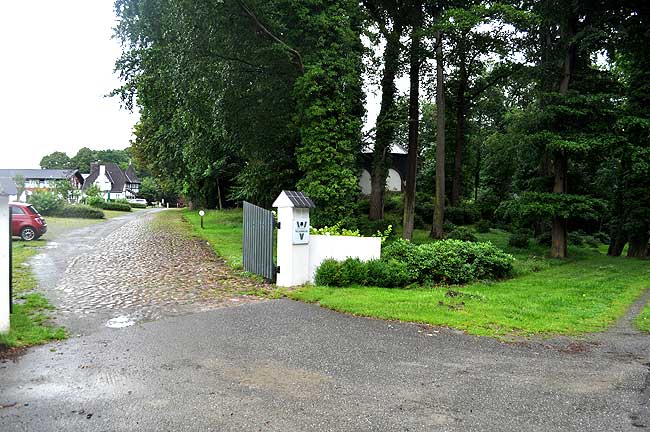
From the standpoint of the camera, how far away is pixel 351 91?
17938mm

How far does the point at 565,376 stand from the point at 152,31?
60.9 ft

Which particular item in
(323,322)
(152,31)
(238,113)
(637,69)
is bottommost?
(323,322)

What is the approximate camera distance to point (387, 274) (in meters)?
11.4

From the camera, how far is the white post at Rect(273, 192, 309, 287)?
36.5 feet

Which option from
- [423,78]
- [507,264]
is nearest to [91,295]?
[507,264]

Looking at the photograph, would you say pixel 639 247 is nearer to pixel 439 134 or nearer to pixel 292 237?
pixel 439 134

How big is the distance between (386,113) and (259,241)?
11344mm

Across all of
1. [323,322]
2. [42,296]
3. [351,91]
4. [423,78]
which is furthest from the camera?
[423,78]

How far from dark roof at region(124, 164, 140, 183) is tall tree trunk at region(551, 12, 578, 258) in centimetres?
10476

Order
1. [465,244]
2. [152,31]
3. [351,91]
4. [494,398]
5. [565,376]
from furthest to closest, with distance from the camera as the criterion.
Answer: [152,31] < [351,91] < [465,244] < [565,376] < [494,398]

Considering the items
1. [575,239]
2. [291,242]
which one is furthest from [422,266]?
[575,239]

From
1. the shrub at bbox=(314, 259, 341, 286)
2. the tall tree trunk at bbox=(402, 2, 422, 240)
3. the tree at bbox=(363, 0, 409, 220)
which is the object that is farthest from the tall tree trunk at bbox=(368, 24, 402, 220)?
the shrub at bbox=(314, 259, 341, 286)

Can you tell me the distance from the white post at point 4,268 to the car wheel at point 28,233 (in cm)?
1494

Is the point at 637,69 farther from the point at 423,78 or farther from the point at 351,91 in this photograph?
the point at 351,91
